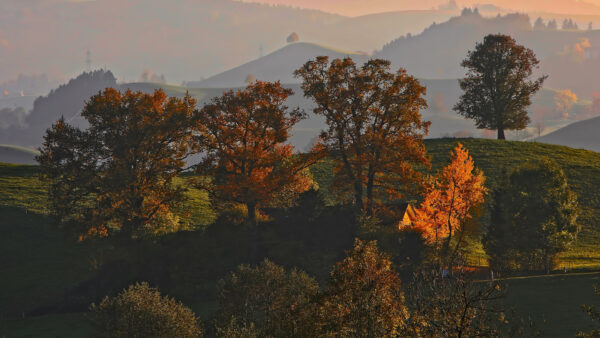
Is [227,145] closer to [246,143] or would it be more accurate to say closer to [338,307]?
[246,143]

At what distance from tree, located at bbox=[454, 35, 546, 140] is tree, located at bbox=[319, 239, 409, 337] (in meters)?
88.0

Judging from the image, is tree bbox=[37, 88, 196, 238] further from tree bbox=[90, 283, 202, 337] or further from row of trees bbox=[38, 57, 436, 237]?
tree bbox=[90, 283, 202, 337]

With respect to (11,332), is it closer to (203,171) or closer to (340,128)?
(203,171)

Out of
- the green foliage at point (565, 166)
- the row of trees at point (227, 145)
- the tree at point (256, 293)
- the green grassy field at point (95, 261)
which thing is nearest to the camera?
the tree at point (256, 293)

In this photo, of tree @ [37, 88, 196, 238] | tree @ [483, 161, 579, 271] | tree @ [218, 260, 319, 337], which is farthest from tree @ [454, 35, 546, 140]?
tree @ [218, 260, 319, 337]

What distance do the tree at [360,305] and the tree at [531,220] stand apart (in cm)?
3902

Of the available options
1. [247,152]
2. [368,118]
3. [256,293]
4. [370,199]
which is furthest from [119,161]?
[370,199]

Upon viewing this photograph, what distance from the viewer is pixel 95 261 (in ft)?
197

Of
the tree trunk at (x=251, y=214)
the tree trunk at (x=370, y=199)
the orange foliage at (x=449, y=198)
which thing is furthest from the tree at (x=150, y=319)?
the orange foliage at (x=449, y=198)

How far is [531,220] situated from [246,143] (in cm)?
3129

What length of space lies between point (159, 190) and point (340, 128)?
Result: 800 inches

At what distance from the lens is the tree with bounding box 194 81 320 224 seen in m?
60.7

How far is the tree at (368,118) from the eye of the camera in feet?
207

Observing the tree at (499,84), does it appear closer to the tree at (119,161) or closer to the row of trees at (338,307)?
the tree at (119,161)
